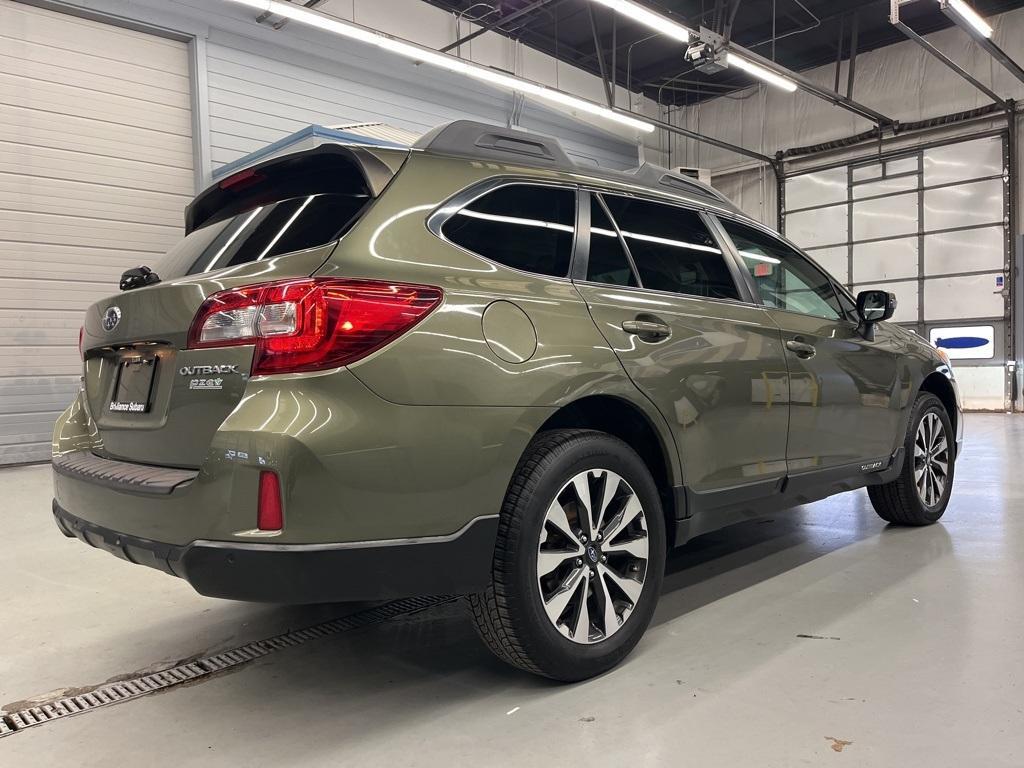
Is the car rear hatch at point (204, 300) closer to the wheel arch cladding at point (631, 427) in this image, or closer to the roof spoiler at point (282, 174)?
the roof spoiler at point (282, 174)

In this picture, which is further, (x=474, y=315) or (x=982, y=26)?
(x=982, y=26)

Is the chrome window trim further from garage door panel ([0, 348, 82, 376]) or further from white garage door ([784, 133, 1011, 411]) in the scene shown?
white garage door ([784, 133, 1011, 411])

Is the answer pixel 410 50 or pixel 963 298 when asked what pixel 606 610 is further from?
pixel 963 298

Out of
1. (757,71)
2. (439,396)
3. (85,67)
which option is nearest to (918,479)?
(439,396)

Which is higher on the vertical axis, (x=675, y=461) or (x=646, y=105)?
(x=646, y=105)

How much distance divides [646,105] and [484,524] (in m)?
15.0

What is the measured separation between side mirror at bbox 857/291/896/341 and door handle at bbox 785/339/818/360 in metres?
0.56

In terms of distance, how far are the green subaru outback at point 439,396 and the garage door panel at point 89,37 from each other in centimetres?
721

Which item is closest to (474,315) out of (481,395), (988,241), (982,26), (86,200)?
(481,395)

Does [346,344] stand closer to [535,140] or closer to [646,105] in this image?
[535,140]

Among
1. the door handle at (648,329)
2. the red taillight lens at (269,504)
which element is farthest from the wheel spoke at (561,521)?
the red taillight lens at (269,504)

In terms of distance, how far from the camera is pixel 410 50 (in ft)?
27.9

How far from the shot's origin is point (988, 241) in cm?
1216

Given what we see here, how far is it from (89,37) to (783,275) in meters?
8.32
